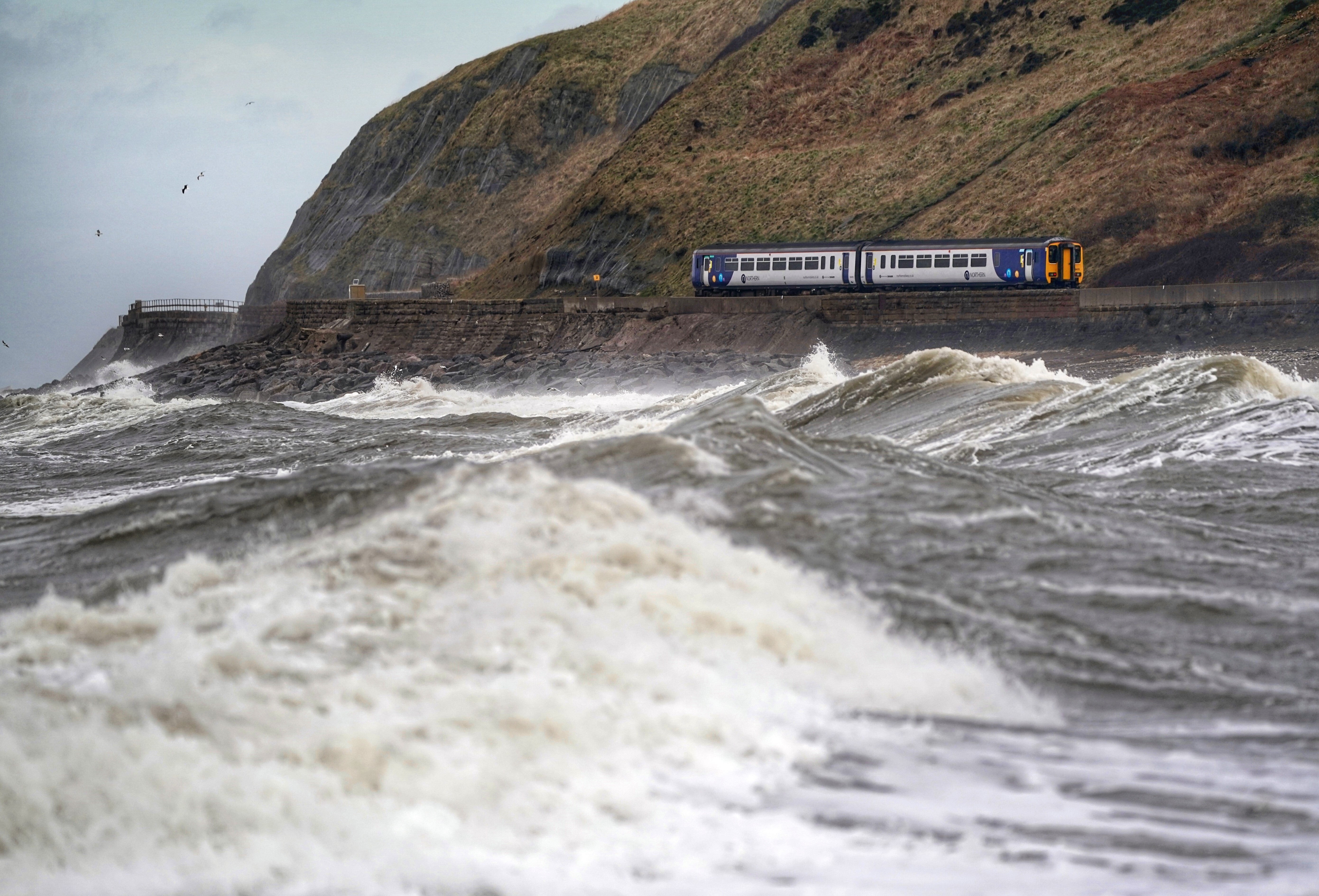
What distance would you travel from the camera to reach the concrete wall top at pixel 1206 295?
31.3 metres

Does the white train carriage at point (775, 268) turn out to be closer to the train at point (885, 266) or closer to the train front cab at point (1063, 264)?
the train at point (885, 266)

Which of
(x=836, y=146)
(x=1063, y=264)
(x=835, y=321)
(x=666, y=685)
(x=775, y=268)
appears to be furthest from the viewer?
(x=836, y=146)

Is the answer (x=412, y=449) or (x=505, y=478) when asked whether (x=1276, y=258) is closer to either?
(x=412, y=449)

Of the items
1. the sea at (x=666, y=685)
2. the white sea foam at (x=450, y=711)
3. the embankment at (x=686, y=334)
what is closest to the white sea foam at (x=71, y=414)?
the embankment at (x=686, y=334)

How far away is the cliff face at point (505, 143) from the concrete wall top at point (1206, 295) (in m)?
37.2

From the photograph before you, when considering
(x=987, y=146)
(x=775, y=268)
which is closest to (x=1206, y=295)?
(x=775, y=268)

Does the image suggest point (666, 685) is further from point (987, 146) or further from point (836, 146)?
point (836, 146)

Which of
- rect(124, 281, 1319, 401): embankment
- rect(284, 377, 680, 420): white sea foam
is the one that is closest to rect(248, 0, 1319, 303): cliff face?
rect(124, 281, 1319, 401): embankment

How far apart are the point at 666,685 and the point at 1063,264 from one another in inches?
1367

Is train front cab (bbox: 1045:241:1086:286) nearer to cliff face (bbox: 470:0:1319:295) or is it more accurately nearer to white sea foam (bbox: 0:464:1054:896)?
cliff face (bbox: 470:0:1319:295)

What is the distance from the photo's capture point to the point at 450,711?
4.56 m

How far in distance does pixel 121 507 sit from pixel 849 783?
7965mm

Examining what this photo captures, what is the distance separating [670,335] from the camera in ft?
133

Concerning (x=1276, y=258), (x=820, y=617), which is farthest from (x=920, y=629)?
(x=1276, y=258)
